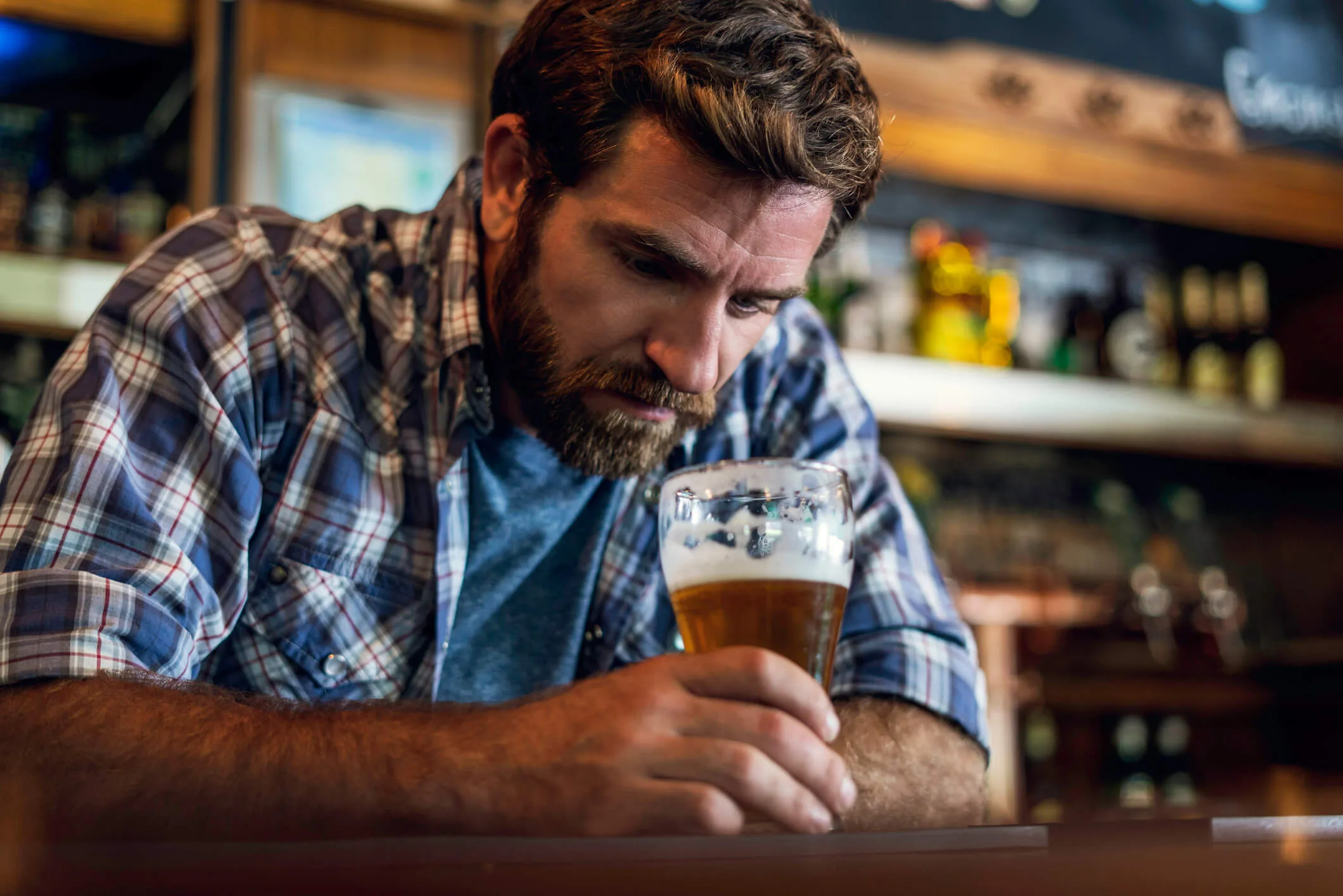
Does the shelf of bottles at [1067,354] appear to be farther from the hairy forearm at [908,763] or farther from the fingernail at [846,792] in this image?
the fingernail at [846,792]

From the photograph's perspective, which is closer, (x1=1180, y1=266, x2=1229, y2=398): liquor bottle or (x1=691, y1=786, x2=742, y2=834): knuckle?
(x1=691, y1=786, x2=742, y2=834): knuckle

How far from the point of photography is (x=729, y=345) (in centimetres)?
→ 114

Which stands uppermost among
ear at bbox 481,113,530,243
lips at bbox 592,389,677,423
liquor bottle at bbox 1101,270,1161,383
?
liquor bottle at bbox 1101,270,1161,383

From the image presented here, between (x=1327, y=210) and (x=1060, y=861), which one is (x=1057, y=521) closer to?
(x=1327, y=210)

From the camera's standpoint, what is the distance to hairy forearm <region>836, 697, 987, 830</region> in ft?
3.34

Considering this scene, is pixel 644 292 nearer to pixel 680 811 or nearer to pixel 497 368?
pixel 497 368

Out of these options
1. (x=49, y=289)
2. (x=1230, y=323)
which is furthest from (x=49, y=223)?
(x=1230, y=323)

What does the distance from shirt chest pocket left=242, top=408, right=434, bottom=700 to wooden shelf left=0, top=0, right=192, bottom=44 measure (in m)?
1.29

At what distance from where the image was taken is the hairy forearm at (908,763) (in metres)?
1.02

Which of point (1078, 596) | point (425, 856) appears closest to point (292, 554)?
point (425, 856)

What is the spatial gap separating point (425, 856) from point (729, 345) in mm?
864

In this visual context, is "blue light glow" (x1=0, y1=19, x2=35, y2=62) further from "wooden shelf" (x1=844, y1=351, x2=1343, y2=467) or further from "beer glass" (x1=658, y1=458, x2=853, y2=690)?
"beer glass" (x1=658, y1=458, x2=853, y2=690)

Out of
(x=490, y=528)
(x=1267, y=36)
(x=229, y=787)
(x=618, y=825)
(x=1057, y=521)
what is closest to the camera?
(x=618, y=825)

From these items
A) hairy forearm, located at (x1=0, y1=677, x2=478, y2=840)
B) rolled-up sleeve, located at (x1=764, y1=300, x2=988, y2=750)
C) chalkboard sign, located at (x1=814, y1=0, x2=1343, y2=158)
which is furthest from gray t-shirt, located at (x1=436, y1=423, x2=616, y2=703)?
chalkboard sign, located at (x1=814, y1=0, x2=1343, y2=158)
